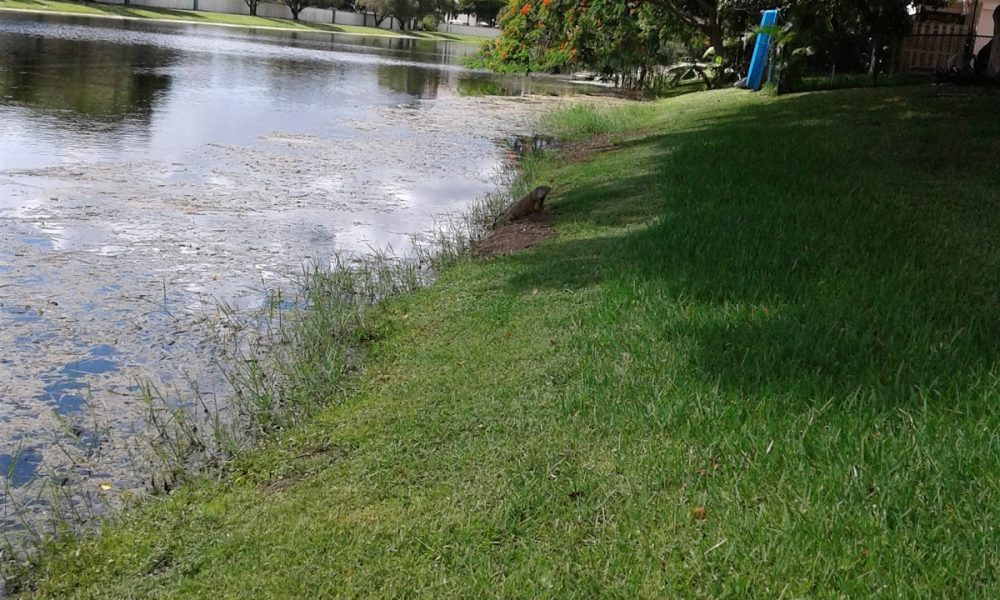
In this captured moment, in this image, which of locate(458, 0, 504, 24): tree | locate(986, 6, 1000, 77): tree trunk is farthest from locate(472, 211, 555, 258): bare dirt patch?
locate(458, 0, 504, 24): tree

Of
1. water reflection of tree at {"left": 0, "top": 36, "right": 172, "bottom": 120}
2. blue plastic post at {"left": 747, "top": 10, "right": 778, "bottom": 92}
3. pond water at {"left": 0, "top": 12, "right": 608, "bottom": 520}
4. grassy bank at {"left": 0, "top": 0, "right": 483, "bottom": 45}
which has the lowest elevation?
pond water at {"left": 0, "top": 12, "right": 608, "bottom": 520}

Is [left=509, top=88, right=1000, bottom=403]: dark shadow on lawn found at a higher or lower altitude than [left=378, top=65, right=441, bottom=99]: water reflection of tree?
lower

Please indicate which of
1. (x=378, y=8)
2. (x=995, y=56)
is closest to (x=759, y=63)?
(x=995, y=56)

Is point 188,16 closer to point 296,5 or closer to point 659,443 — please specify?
point 296,5

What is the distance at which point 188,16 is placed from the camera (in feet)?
271

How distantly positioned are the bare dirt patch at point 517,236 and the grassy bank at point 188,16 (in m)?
54.7

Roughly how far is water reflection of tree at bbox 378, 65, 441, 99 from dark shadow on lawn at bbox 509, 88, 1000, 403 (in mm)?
20669

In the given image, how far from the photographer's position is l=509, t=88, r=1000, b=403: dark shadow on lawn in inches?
220

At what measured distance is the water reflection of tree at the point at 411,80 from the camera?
34.0m

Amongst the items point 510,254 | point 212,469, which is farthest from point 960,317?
point 510,254

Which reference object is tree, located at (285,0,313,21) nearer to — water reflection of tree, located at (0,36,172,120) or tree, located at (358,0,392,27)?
tree, located at (358,0,392,27)

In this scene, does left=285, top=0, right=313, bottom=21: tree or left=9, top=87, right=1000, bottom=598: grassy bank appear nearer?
left=9, top=87, right=1000, bottom=598: grassy bank

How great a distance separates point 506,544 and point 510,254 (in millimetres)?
6318

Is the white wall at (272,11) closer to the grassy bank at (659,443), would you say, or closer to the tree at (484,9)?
the tree at (484,9)
